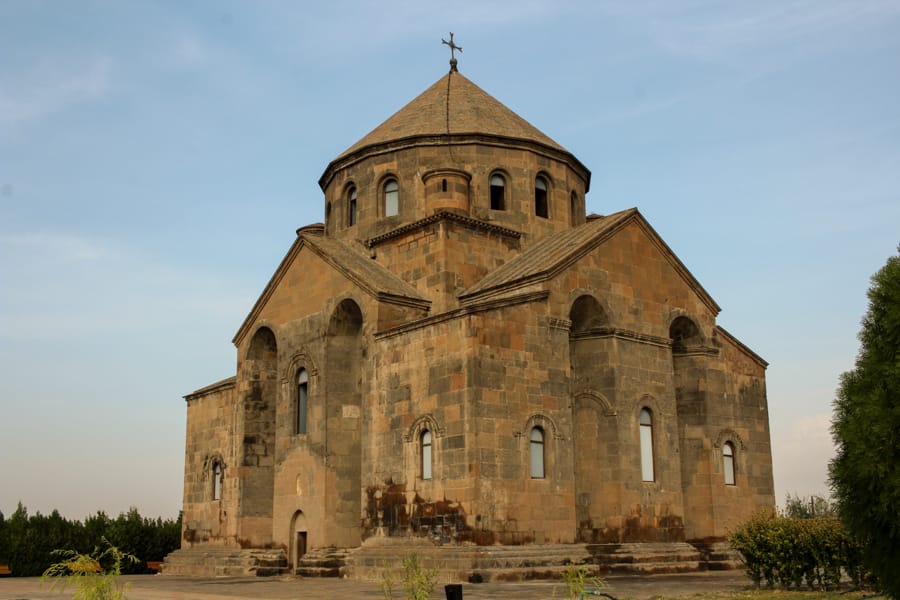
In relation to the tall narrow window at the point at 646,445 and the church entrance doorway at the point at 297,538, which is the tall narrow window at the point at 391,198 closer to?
the church entrance doorway at the point at 297,538

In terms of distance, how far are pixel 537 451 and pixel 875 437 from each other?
9186 mm

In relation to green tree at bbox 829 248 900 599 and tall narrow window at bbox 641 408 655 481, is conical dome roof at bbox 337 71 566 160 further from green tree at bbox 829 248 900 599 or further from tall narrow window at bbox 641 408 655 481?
green tree at bbox 829 248 900 599

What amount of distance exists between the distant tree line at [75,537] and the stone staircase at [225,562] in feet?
7.76

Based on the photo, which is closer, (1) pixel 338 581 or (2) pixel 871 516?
(2) pixel 871 516

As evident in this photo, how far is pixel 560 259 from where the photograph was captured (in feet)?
61.9

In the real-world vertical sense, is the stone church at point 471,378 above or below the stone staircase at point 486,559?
above

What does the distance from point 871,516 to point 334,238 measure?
1763 cm

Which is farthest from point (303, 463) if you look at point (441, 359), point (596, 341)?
point (596, 341)

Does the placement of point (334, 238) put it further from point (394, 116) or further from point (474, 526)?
point (474, 526)

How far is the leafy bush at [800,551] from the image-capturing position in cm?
1330

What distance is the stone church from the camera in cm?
1736

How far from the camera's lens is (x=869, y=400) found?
925cm

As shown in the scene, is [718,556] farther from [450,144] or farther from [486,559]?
[450,144]

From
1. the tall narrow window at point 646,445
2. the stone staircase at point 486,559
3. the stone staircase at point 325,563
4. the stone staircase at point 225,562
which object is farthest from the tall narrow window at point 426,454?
the stone staircase at point 225,562
